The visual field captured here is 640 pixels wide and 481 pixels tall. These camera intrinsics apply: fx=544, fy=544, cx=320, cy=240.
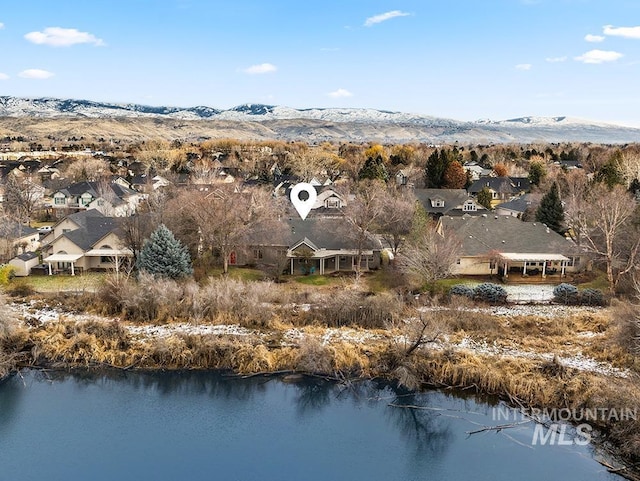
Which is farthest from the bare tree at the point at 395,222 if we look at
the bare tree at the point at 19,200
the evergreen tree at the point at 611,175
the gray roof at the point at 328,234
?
the bare tree at the point at 19,200

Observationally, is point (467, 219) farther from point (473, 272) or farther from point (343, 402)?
point (343, 402)

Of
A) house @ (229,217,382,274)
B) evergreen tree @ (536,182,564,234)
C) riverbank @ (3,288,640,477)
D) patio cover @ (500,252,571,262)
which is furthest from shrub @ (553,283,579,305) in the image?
evergreen tree @ (536,182,564,234)

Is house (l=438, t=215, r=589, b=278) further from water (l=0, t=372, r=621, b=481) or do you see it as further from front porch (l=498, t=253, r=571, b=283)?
water (l=0, t=372, r=621, b=481)

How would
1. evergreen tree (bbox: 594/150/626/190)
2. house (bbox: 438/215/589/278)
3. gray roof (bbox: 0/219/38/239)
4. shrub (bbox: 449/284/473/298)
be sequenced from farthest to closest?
evergreen tree (bbox: 594/150/626/190), gray roof (bbox: 0/219/38/239), house (bbox: 438/215/589/278), shrub (bbox: 449/284/473/298)

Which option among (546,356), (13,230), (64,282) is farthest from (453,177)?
(13,230)

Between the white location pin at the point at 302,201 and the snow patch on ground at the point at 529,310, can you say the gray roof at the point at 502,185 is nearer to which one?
the white location pin at the point at 302,201

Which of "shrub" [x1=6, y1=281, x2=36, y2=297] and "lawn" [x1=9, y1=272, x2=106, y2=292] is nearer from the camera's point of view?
"shrub" [x1=6, y1=281, x2=36, y2=297]
